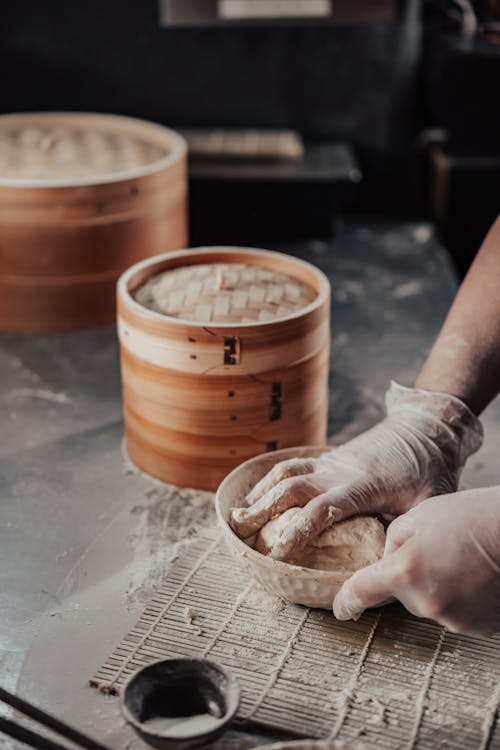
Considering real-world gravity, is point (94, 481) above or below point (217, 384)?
below

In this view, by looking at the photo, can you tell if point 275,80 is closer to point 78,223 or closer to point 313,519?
point 78,223

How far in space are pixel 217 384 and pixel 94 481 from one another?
38cm

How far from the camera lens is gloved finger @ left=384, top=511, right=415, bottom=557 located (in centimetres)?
140

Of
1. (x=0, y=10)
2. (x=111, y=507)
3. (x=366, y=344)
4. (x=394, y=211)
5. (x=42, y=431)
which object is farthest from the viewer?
(x=394, y=211)

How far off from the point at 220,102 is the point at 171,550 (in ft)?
7.42

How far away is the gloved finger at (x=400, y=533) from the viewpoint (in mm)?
1396

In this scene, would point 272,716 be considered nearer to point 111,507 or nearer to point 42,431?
point 111,507

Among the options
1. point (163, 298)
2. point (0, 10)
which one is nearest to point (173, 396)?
point (163, 298)

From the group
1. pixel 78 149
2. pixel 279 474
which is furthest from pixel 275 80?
pixel 279 474

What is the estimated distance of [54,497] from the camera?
6.17 feet

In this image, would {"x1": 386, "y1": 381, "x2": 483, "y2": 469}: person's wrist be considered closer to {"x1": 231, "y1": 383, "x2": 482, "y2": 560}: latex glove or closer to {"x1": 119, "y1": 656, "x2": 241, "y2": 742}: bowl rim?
{"x1": 231, "y1": 383, "x2": 482, "y2": 560}: latex glove

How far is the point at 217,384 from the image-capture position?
1.76 meters

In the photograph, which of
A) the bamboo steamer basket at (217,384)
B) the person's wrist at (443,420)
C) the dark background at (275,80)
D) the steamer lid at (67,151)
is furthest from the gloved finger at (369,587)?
the dark background at (275,80)

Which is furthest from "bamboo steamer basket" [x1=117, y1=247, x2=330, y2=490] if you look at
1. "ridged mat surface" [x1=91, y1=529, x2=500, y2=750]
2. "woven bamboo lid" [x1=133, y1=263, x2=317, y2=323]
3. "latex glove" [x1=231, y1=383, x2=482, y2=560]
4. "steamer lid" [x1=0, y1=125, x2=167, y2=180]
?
"steamer lid" [x1=0, y1=125, x2=167, y2=180]
